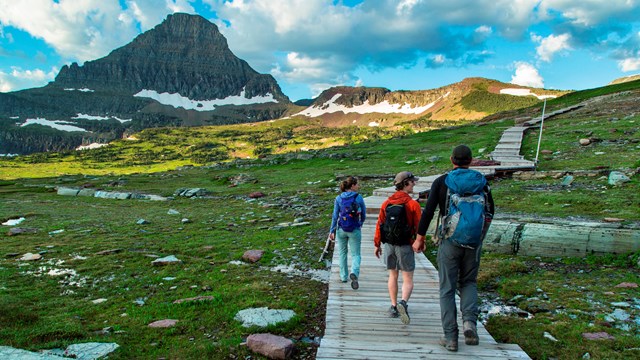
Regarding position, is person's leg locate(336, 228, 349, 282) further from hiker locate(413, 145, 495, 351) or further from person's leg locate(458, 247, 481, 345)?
person's leg locate(458, 247, 481, 345)

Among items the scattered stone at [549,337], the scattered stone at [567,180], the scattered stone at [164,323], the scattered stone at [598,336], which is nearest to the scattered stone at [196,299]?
the scattered stone at [164,323]

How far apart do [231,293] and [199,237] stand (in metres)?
8.44

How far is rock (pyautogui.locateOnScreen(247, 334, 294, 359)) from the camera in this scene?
6.99 m

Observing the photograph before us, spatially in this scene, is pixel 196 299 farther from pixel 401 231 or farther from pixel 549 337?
pixel 549 337

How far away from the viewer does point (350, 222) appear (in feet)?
31.7

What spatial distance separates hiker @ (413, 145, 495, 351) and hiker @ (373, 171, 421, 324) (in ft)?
2.69

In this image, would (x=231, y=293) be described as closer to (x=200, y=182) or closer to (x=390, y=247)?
(x=390, y=247)

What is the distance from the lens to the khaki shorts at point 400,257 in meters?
7.59

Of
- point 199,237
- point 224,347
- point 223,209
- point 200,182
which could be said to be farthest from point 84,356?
point 200,182

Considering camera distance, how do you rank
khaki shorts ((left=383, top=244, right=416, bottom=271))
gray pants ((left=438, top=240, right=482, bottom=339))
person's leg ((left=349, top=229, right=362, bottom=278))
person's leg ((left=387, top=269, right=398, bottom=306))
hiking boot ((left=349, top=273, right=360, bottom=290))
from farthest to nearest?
person's leg ((left=349, top=229, right=362, bottom=278)) < hiking boot ((left=349, top=273, right=360, bottom=290)) < person's leg ((left=387, top=269, right=398, bottom=306)) < khaki shorts ((left=383, top=244, right=416, bottom=271)) < gray pants ((left=438, top=240, right=482, bottom=339))

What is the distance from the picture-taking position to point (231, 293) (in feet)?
33.5

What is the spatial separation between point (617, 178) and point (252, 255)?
1696cm

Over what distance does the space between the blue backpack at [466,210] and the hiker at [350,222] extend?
11.6ft

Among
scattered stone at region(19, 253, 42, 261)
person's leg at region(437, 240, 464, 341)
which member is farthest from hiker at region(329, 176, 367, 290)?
scattered stone at region(19, 253, 42, 261)
